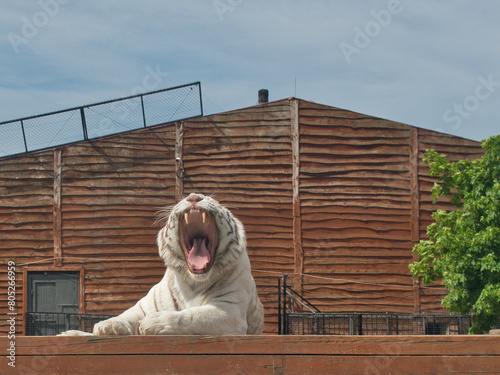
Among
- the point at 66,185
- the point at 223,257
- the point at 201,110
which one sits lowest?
the point at 223,257

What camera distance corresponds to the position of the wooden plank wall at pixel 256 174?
47.6ft

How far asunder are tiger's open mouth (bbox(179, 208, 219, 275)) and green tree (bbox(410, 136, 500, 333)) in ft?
25.9

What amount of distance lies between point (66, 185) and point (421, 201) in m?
8.90

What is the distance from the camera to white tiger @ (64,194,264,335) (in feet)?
11.6

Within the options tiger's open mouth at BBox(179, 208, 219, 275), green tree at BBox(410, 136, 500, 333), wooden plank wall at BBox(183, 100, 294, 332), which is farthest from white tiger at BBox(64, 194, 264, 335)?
wooden plank wall at BBox(183, 100, 294, 332)

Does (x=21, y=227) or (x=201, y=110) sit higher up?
(x=201, y=110)

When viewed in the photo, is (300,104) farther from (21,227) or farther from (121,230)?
(21,227)

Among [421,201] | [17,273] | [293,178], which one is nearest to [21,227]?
[17,273]

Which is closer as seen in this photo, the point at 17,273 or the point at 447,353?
the point at 447,353

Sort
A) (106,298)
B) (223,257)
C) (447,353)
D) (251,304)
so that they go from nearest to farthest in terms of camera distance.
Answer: (447,353) → (223,257) → (251,304) → (106,298)

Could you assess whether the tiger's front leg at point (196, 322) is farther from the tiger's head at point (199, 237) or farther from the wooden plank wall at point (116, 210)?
the wooden plank wall at point (116, 210)

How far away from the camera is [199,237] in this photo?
375 centimetres

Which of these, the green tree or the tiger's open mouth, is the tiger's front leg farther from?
the green tree

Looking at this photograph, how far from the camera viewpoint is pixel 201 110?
15000 millimetres
